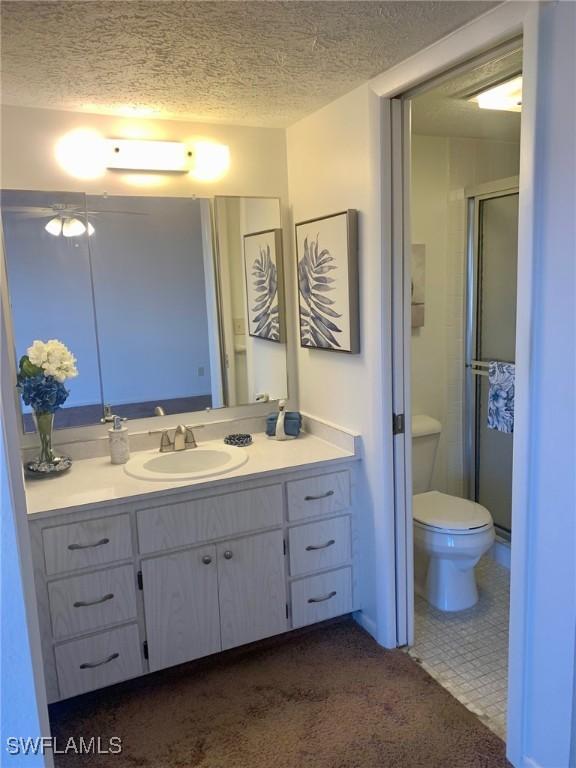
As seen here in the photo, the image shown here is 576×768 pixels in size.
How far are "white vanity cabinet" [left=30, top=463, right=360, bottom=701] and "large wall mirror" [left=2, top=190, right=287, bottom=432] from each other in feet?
1.94

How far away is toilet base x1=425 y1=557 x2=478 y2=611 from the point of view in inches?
103

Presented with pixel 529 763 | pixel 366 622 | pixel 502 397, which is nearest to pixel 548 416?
pixel 502 397

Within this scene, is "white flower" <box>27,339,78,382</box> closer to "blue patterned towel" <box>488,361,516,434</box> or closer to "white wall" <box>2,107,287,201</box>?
"white wall" <box>2,107,287,201</box>

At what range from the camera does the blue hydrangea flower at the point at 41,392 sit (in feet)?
7.09

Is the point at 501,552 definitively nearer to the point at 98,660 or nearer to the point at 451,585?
the point at 451,585

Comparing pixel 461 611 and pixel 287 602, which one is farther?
pixel 461 611

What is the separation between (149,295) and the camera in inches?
97.7

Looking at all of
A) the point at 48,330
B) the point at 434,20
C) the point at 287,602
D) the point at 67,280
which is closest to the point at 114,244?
the point at 67,280

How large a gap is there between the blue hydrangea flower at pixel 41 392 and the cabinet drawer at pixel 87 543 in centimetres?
50

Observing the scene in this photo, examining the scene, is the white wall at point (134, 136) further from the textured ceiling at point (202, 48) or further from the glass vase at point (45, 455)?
the glass vase at point (45, 455)

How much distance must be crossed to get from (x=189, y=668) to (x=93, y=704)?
0.37m

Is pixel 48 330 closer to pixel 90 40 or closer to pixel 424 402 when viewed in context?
pixel 90 40

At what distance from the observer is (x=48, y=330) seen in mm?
2311

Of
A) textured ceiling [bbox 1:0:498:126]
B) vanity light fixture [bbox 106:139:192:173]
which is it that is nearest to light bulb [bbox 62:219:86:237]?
vanity light fixture [bbox 106:139:192:173]
